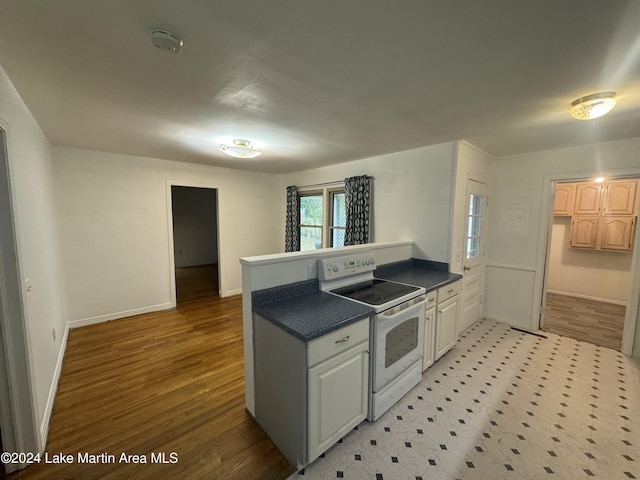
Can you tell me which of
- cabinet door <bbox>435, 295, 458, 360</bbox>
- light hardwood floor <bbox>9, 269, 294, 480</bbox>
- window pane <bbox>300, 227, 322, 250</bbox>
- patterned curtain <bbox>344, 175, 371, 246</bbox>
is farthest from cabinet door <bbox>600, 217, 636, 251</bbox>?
light hardwood floor <bbox>9, 269, 294, 480</bbox>

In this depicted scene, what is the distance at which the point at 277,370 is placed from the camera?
1.71 m

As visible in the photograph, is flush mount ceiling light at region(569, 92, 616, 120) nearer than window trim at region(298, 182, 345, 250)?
Yes

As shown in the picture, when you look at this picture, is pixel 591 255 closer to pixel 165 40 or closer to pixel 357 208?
pixel 357 208

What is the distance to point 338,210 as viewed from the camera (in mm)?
4703

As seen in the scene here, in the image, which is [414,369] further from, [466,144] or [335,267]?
[466,144]

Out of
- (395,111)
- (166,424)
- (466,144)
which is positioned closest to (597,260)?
(466,144)

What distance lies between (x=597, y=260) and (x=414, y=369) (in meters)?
4.98

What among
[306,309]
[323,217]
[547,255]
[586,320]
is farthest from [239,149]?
[586,320]

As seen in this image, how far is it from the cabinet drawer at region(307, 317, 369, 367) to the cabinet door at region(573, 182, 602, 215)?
5.48 meters

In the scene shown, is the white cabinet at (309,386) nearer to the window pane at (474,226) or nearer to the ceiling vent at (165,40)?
the ceiling vent at (165,40)

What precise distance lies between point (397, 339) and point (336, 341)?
0.69 m

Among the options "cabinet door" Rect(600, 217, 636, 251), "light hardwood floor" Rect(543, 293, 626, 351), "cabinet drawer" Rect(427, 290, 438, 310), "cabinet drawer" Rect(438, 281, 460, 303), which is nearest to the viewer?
"cabinet drawer" Rect(427, 290, 438, 310)

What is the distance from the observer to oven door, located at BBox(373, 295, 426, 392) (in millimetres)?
1896

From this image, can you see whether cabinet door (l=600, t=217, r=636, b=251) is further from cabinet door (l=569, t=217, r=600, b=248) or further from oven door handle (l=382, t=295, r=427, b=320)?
oven door handle (l=382, t=295, r=427, b=320)
